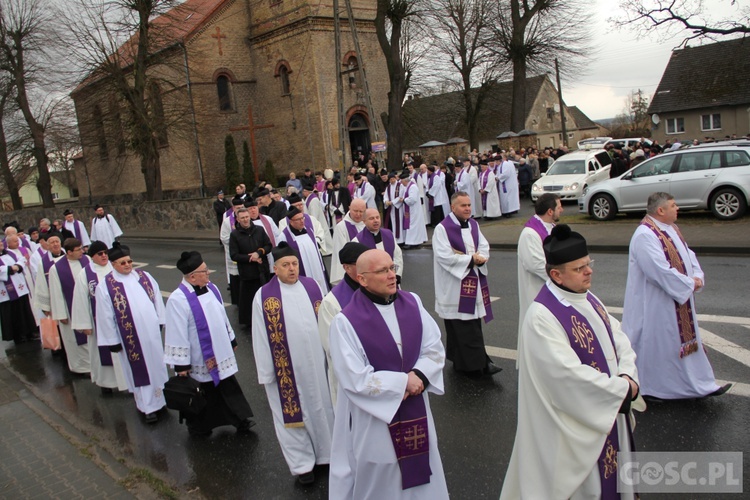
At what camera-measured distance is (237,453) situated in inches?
222

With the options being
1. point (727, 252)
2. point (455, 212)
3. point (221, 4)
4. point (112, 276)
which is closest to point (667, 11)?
point (727, 252)

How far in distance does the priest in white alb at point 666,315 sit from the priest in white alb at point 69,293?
6887 mm

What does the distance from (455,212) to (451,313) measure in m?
1.11

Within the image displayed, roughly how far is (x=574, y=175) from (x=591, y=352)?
744 inches

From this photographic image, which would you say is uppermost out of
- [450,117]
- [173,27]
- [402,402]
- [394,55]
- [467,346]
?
[173,27]

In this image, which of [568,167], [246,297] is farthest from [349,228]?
[568,167]

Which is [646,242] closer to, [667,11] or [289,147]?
[667,11]

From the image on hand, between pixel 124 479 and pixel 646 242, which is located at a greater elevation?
pixel 646 242

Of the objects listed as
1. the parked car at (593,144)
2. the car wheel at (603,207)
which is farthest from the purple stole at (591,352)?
the parked car at (593,144)

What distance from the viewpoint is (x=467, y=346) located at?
663cm

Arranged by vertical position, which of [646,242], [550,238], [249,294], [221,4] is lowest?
[249,294]

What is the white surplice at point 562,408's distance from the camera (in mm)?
3225

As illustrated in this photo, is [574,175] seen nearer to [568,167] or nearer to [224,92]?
[568,167]

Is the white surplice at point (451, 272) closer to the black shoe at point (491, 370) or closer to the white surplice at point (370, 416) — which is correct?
the black shoe at point (491, 370)
